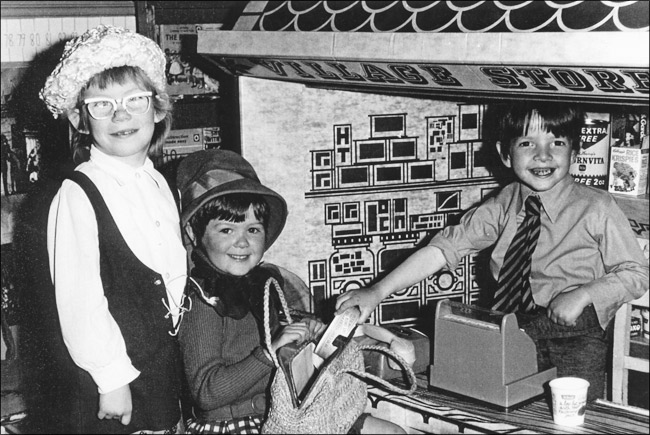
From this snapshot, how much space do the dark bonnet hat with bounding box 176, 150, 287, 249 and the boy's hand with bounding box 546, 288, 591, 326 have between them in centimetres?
79

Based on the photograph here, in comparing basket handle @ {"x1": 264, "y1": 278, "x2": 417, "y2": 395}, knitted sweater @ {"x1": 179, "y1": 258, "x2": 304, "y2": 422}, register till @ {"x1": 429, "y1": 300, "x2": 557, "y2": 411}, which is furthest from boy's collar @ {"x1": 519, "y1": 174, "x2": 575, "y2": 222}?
knitted sweater @ {"x1": 179, "y1": 258, "x2": 304, "y2": 422}

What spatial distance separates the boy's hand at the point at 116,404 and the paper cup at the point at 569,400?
1.02m

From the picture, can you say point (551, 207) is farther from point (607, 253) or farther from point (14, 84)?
point (14, 84)

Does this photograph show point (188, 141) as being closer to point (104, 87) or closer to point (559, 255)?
point (104, 87)

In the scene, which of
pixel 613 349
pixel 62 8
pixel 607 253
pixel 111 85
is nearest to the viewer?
pixel 111 85

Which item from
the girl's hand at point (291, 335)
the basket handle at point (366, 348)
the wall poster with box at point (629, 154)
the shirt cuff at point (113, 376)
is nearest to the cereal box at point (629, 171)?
the wall poster with box at point (629, 154)

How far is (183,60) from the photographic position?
346 cm

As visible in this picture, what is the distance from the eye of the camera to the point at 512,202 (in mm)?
2596

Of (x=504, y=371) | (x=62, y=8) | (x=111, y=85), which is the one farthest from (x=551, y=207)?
(x=62, y=8)

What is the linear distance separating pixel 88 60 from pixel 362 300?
3.32 ft

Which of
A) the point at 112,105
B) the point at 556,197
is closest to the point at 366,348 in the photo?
the point at 556,197

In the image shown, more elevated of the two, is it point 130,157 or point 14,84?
point 14,84

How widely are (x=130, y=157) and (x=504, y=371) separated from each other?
1075 mm

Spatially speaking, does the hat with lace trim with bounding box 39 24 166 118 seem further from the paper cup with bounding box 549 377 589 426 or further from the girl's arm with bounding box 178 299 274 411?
the paper cup with bounding box 549 377 589 426
